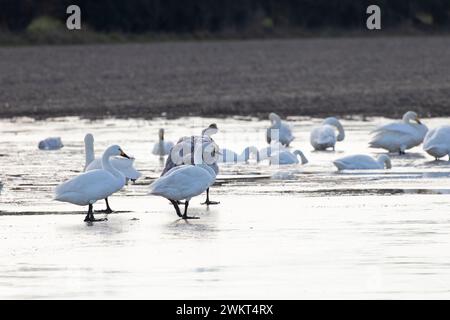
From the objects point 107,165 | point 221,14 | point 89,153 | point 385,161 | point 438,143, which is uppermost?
point 221,14

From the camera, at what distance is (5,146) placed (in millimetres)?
24328

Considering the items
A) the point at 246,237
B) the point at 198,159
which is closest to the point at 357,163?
the point at 198,159

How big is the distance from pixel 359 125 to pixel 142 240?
53.4 ft

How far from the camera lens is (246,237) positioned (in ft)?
43.4

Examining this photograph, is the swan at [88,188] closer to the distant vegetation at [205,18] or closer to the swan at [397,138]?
the swan at [397,138]

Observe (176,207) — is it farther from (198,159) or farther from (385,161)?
(385,161)

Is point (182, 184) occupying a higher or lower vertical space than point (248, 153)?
higher

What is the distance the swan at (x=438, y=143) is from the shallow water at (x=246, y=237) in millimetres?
173

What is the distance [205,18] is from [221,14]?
2109 mm

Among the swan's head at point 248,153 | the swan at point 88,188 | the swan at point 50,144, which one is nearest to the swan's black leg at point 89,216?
the swan at point 88,188

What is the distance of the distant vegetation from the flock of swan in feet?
190

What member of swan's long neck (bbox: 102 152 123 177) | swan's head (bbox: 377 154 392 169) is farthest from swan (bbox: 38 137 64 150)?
swan's long neck (bbox: 102 152 123 177)
